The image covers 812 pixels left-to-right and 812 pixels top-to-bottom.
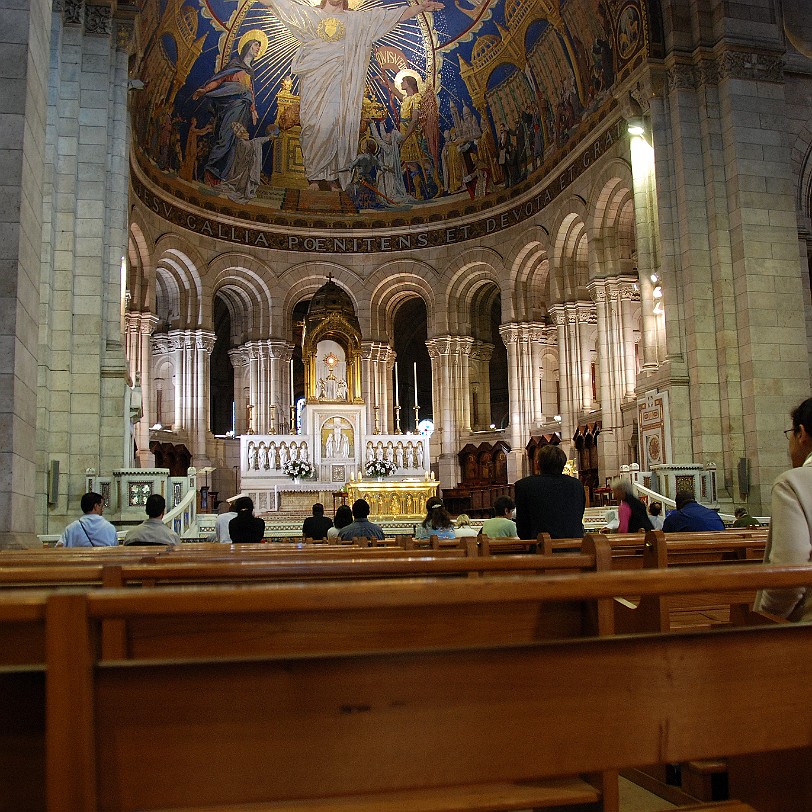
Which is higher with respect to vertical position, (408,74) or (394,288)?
(408,74)

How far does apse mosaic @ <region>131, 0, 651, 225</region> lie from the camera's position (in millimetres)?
21156

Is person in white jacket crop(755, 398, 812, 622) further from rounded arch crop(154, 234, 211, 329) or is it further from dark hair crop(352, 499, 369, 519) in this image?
rounded arch crop(154, 234, 211, 329)

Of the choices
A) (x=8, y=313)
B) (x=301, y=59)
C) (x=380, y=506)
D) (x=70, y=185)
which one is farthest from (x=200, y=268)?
(x=8, y=313)

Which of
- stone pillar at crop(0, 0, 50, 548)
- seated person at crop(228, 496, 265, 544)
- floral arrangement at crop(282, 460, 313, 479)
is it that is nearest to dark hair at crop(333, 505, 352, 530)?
seated person at crop(228, 496, 265, 544)

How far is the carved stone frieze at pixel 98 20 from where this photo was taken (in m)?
14.3

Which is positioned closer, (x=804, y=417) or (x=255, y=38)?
(x=804, y=417)

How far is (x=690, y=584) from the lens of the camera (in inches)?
62.0

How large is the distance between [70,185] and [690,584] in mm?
13362

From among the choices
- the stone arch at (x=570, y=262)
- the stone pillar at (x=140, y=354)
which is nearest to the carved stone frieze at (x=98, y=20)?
the stone pillar at (x=140, y=354)

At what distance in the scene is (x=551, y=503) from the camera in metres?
5.54

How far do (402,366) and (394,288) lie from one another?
23.8ft

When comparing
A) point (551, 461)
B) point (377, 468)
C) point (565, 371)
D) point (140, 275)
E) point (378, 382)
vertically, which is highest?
point (140, 275)

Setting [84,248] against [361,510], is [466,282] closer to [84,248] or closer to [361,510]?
[84,248]

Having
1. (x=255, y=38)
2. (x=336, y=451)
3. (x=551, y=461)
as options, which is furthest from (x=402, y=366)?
(x=551, y=461)
